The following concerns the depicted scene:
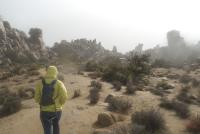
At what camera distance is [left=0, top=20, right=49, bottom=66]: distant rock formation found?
54.4m

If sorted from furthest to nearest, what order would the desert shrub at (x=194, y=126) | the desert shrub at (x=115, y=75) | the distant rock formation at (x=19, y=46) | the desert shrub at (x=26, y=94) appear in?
1. the distant rock formation at (x=19, y=46)
2. the desert shrub at (x=115, y=75)
3. the desert shrub at (x=26, y=94)
4. the desert shrub at (x=194, y=126)

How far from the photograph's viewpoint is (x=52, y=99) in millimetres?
7121

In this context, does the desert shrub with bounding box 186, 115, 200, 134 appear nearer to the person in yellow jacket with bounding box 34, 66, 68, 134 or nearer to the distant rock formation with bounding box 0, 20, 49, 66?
the person in yellow jacket with bounding box 34, 66, 68, 134

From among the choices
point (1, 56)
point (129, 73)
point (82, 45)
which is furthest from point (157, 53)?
point (129, 73)

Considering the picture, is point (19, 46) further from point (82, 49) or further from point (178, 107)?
point (178, 107)

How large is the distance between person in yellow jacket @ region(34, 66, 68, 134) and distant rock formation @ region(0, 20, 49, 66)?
4195 cm

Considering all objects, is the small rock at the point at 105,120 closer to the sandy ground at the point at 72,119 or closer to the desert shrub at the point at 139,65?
the sandy ground at the point at 72,119

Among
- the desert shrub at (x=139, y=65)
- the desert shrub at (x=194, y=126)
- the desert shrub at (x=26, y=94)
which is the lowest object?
the desert shrub at (x=194, y=126)

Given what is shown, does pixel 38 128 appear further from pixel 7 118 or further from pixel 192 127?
pixel 192 127

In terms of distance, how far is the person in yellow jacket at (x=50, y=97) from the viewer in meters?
7.09

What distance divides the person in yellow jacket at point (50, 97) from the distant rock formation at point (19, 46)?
41953 millimetres

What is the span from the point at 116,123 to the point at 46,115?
14.1 feet

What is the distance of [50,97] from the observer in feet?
23.3

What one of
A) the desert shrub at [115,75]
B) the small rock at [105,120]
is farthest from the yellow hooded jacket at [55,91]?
the desert shrub at [115,75]
